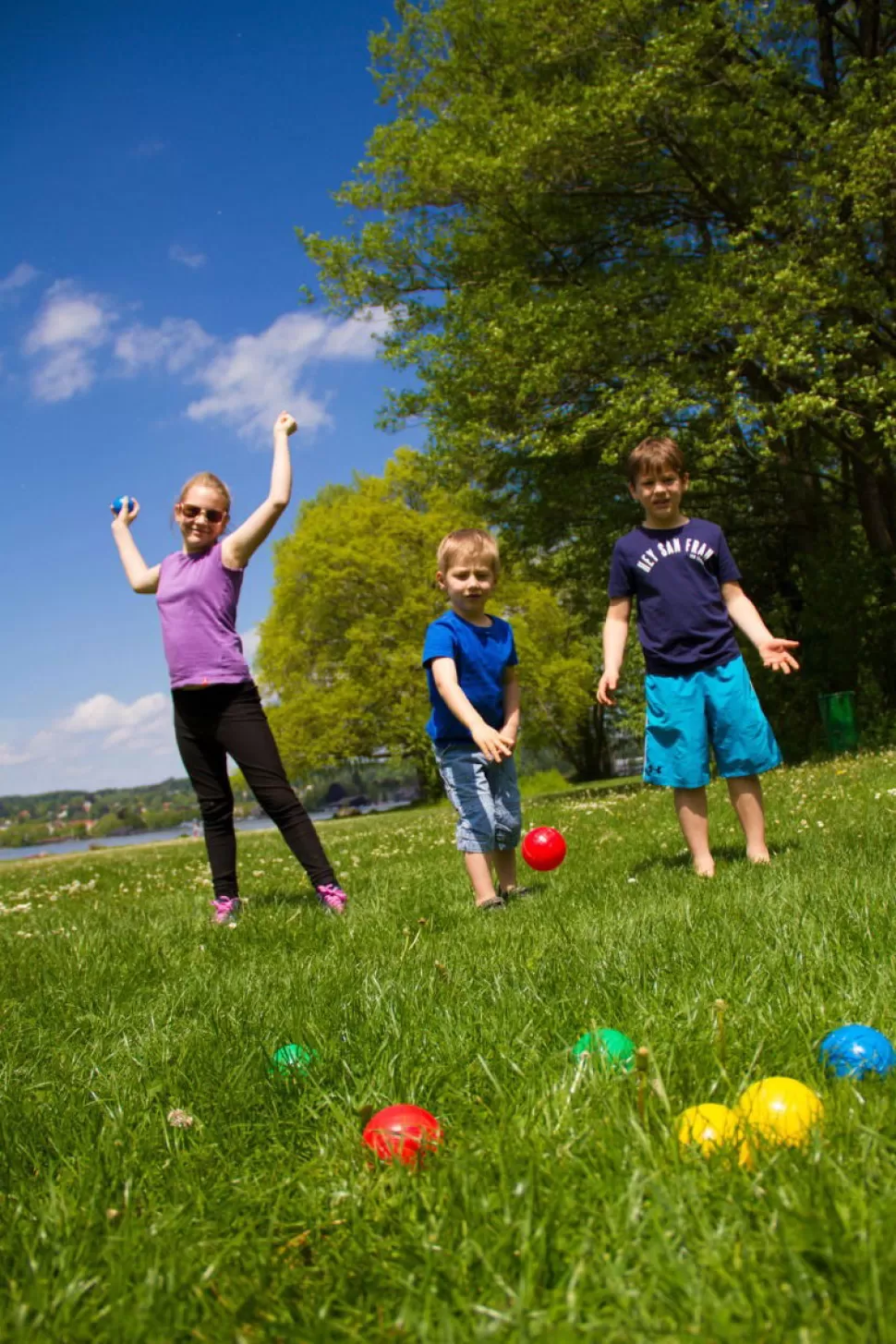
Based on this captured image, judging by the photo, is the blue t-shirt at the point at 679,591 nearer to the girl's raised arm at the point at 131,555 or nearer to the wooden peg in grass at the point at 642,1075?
the girl's raised arm at the point at 131,555

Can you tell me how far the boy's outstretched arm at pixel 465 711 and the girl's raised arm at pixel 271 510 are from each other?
1.19 metres

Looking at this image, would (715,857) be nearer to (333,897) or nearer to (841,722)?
(333,897)

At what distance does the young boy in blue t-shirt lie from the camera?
493 centimetres

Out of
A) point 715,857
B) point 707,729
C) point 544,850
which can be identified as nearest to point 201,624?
point 544,850

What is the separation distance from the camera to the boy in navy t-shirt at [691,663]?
5.05 m

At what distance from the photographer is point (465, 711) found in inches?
183

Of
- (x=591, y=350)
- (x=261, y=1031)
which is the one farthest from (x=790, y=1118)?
(x=591, y=350)

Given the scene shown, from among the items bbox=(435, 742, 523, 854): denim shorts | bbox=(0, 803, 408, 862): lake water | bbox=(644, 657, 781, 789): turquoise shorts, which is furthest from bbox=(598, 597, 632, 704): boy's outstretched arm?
bbox=(0, 803, 408, 862): lake water

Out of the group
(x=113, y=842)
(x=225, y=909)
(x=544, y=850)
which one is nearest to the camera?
(x=225, y=909)

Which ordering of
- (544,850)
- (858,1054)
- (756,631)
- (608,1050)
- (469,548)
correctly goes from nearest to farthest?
(858,1054) → (608,1050) → (469,548) → (756,631) → (544,850)

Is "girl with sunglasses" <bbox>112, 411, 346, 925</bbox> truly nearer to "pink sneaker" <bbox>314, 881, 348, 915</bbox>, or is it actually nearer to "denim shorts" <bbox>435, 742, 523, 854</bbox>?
"pink sneaker" <bbox>314, 881, 348, 915</bbox>

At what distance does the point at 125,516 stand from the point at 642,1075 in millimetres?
4899

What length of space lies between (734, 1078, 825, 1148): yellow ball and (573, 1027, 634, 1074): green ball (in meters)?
0.30

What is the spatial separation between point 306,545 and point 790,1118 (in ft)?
107
